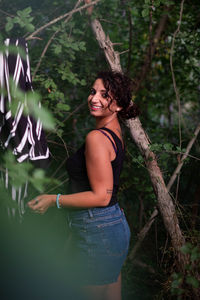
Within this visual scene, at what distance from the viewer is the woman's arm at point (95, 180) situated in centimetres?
172

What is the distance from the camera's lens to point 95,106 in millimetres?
1967

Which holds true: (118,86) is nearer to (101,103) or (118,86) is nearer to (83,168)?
(101,103)

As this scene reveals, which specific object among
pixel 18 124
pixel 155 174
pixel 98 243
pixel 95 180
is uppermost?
pixel 18 124

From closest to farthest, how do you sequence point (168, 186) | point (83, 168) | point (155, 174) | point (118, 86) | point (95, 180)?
point (95, 180) → point (83, 168) → point (118, 86) → point (155, 174) → point (168, 186)

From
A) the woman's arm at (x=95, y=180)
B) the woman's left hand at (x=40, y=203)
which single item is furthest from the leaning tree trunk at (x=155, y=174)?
the woman's left hand at (x=40, y=203)

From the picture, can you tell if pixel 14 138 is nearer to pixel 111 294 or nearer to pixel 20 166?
pixel 20 166

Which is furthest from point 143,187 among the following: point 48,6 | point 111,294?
point 48,6

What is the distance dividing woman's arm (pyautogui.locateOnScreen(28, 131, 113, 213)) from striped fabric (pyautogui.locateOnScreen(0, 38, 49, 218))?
19 centimetres

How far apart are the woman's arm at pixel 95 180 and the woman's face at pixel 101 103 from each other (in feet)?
0.76

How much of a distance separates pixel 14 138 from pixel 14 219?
1.62ft

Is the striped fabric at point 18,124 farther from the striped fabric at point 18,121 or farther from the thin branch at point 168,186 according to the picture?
the thin branch at point 168,186

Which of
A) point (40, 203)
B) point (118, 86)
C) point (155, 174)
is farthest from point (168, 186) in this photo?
point (40, 203)

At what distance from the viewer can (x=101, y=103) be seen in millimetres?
1969

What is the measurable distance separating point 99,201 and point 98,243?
25 cm
